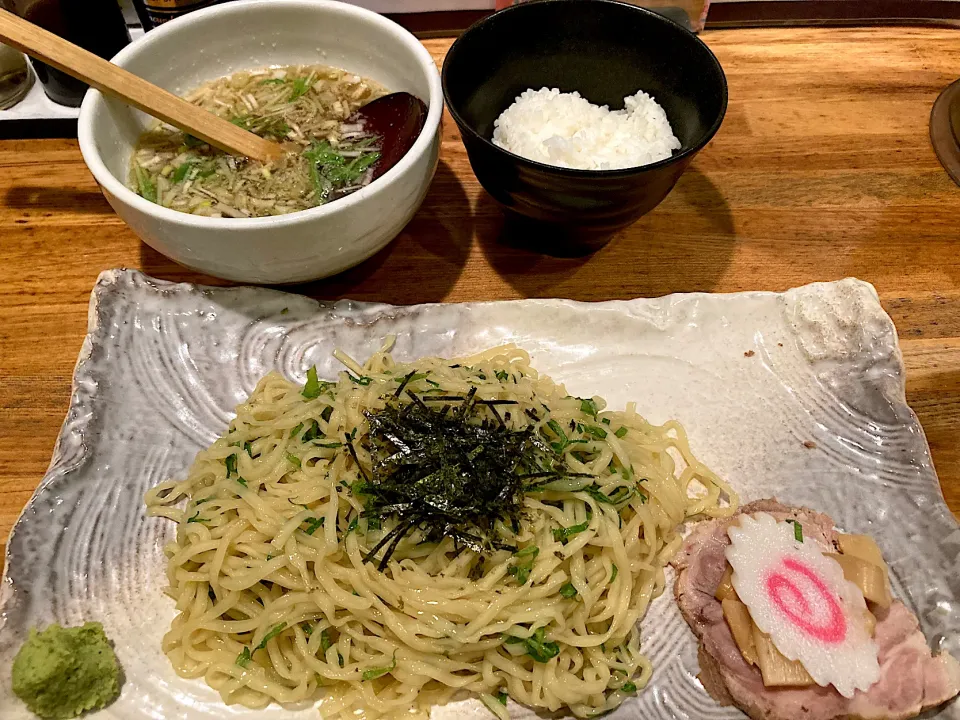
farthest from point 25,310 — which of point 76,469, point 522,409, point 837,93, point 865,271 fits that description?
point 837,93

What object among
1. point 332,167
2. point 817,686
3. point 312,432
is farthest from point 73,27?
point 817,686

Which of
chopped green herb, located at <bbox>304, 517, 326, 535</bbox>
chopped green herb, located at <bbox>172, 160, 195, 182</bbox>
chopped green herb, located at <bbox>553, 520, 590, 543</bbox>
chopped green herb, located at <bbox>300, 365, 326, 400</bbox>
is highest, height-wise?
chopped green herb, located at <bbox>172, 160, 195, 182</bbox>

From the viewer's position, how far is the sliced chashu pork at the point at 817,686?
2.04 metres

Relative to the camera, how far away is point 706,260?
3354 mm

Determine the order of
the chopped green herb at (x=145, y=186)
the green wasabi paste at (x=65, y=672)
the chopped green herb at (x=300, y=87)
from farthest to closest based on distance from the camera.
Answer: the chopped green herb at (x=300, y=87), the chopped green herb at (x=145, y=186), the green wasabi paste at (x=65, y=672)

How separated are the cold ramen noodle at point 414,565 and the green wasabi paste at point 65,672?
0.20m

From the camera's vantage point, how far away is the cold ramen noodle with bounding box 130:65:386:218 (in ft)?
9.45

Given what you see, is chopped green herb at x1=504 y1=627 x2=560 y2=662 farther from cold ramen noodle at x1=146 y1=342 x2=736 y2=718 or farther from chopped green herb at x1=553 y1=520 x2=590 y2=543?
chopped green herb at x1=553 y1=520 x2=590 y2=543

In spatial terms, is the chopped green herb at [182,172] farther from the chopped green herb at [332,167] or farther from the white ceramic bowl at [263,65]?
the chopped green herb at [332,167]

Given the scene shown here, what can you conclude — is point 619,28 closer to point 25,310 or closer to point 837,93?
point 837,93

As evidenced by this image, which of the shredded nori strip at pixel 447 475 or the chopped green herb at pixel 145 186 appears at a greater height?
the chopped green herb at pixel 145 186

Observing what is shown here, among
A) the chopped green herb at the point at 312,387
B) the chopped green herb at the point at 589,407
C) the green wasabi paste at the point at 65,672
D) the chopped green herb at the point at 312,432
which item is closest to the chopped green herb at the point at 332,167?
the chopped green herb at the point at 312,387

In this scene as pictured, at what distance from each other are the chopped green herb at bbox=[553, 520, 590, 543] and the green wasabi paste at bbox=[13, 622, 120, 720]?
4.57ft

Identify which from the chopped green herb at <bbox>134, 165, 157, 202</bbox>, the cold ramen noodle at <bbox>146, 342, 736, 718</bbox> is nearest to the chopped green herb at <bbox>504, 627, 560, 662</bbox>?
the cold ramen noodle at <bbox>146, 342, 736, 718</bbox>
